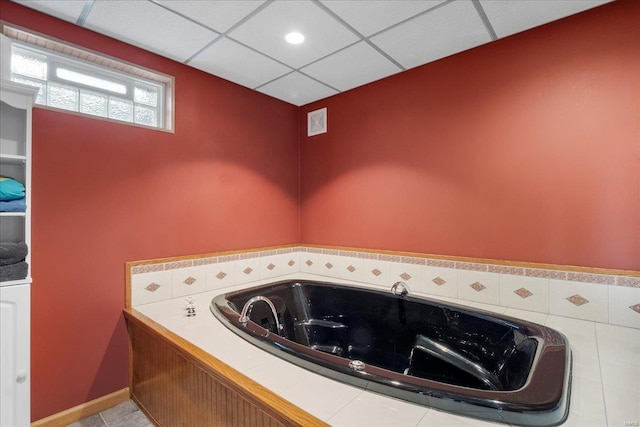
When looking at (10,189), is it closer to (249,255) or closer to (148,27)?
(148,27)

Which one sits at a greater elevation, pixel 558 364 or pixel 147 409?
pixel 558 364

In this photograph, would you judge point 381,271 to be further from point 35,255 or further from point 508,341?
point 35,255

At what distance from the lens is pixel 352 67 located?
231 centimetres

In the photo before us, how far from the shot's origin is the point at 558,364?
118 centimetres

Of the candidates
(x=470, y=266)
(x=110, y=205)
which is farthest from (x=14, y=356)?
(x=470, y=266)

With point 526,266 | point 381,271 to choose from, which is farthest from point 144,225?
point 526,266

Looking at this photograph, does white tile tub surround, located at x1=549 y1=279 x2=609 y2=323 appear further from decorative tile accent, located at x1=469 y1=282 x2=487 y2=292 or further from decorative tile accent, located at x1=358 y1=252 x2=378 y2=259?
decorative tile accent, located at x1=358 y1=252 x2=378 y2=259

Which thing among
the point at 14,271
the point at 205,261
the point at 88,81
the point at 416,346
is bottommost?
the point at 416,346

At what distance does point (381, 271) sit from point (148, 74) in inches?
92.1

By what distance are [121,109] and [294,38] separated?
4.22 feet

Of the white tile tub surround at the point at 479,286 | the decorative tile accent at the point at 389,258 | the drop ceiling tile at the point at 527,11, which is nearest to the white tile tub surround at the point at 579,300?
the white tile tub surround at the point at 479,286

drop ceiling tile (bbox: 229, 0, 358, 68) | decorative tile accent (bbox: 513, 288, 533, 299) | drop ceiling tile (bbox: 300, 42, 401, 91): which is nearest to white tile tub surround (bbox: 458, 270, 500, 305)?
decorative tile accent (bbox: 513, 288, 533, 299)

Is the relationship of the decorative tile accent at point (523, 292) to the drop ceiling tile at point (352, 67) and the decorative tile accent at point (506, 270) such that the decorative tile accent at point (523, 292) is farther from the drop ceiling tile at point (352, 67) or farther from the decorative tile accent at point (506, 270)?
the drop ceiling tile at point (352, 67)

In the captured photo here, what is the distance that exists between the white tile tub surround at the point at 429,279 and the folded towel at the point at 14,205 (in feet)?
2.43
